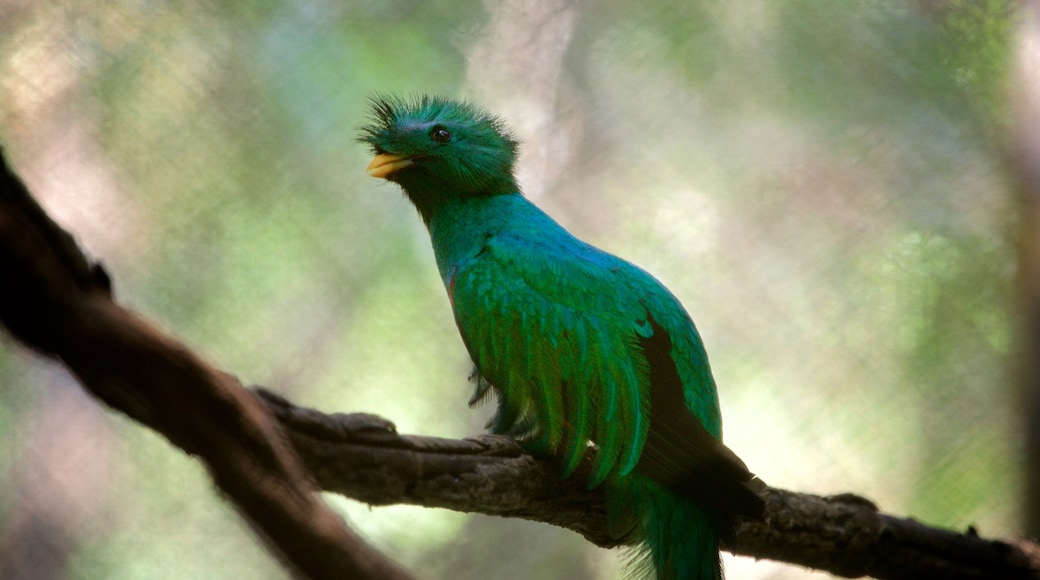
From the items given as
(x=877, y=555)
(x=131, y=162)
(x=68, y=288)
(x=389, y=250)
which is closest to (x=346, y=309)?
(x=389, y=250)

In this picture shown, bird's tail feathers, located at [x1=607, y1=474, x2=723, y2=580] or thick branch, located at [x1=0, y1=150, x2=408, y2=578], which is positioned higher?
bird's tail feathers, located at [x1=607, y1=474, x2=723, y2=580]

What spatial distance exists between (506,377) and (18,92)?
1.73m

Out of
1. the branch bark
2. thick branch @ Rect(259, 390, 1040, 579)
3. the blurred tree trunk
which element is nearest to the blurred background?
the blurred tree trunk

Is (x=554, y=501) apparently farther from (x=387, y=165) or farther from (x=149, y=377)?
(x=149, y=377)

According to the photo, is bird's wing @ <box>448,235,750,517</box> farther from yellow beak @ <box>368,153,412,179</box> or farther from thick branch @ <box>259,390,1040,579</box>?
yellow beak @ <box>368,153,412,179</box>

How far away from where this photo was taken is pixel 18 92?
2.62m

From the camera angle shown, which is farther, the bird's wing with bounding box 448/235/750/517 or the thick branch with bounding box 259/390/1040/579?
the bird's wing with bounding box 448/235/750/517

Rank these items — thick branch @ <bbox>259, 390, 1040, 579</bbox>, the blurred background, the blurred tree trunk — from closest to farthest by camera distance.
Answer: thick branch @ <bbox>259, 390, 1040, 579</bbox> < the blurred background < the blurred tree trunk

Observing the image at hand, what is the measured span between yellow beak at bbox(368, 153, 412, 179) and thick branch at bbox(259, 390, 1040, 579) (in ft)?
2.91

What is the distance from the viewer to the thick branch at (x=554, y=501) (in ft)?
4.48

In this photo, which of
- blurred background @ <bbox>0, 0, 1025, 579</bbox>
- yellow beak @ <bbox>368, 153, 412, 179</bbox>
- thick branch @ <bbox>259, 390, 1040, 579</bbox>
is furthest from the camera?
blurred background @ <bbox>0, 0, 1025, 579</bbox>

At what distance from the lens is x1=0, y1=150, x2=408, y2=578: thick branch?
73cm

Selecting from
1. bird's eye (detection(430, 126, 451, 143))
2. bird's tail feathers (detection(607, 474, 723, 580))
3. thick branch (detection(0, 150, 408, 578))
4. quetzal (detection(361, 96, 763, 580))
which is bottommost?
thick branch (detection(0, 150, 408, 578))

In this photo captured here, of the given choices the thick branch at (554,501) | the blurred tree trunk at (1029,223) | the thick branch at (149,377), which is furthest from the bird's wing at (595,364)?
the blurred tree trunk at (1029,223)
